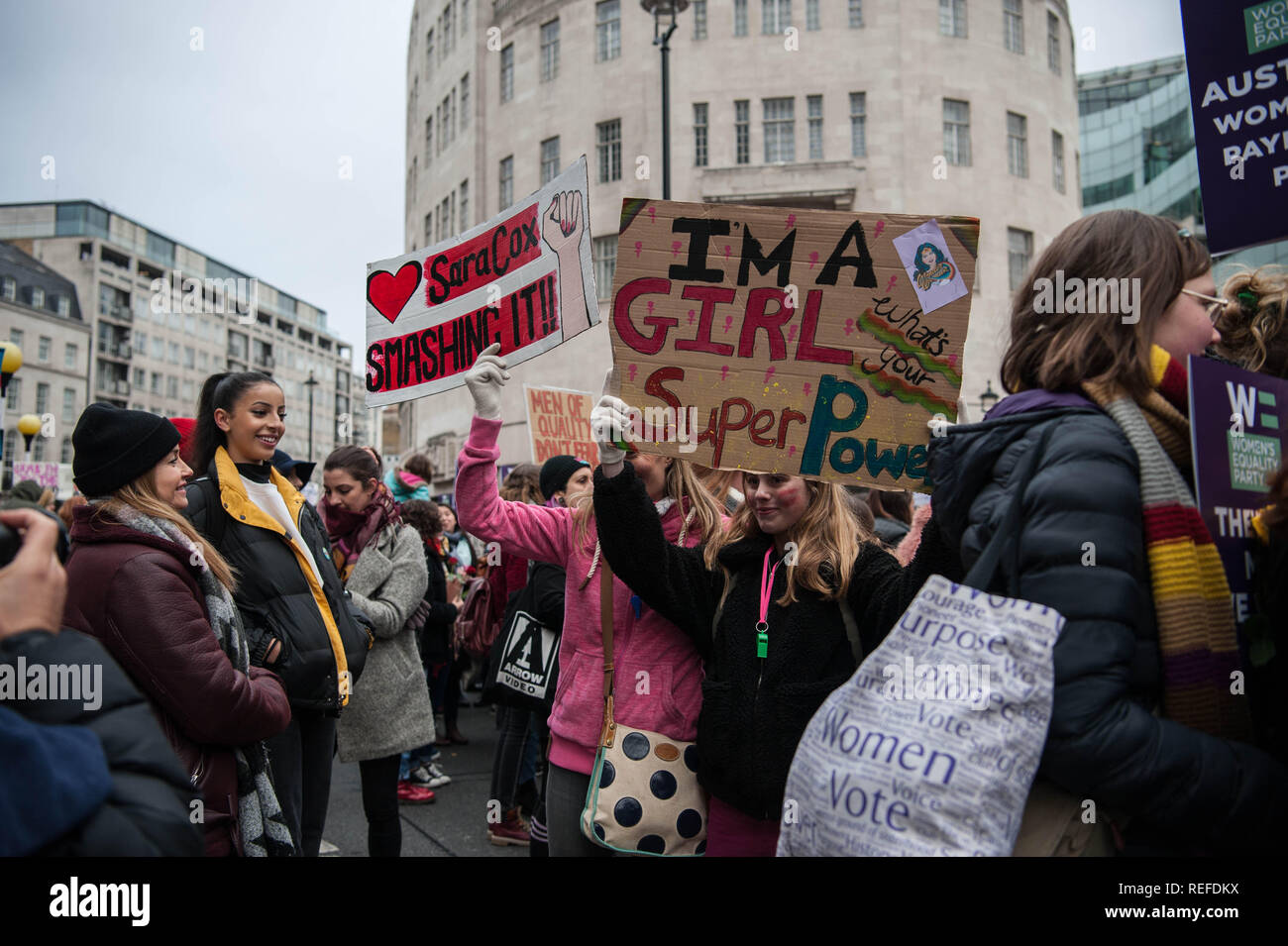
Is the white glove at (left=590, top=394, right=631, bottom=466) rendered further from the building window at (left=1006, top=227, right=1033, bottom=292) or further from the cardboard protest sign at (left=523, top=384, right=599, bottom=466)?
the building window at (left=1006, top=227, right=1033, bottom=292)

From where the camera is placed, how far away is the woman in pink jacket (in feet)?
9.46

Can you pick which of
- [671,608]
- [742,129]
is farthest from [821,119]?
[671,608]

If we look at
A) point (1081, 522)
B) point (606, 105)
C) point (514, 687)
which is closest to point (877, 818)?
point (1081, 522)

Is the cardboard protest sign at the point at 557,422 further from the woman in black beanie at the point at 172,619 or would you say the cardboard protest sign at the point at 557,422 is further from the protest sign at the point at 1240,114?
the protest sign at the point at 1240,114

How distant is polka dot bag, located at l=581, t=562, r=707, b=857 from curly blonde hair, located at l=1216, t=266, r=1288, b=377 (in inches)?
67.6

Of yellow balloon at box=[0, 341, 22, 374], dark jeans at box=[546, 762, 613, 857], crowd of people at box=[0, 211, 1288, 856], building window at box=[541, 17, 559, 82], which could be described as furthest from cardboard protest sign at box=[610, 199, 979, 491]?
building window at box=[541, 17, 559, 82]

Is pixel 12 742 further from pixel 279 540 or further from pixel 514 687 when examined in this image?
pixel 514 687

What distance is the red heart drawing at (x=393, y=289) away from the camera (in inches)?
145

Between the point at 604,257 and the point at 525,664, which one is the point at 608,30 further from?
the point at 525,664

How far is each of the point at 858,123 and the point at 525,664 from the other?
25.7 metres

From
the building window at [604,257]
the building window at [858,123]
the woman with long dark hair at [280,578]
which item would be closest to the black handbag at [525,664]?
the woman with long dark hair at [280,578]

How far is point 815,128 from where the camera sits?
27.2 m
